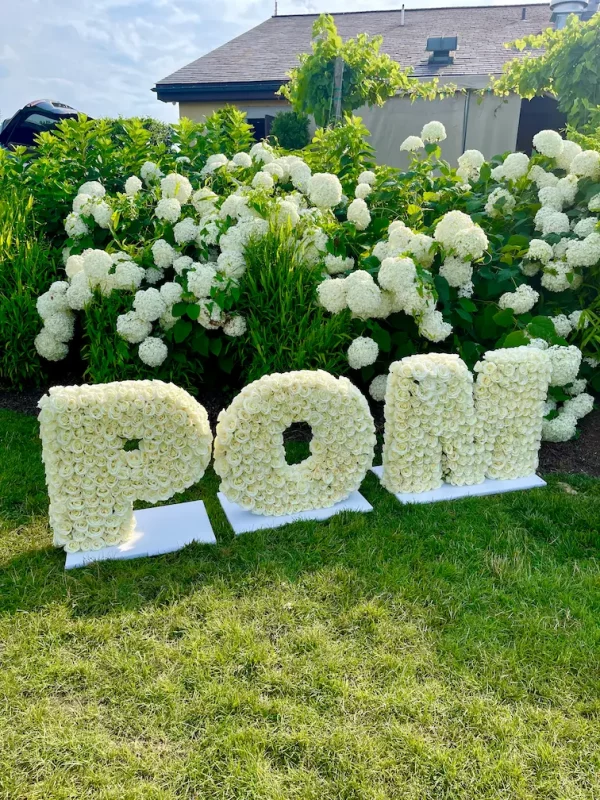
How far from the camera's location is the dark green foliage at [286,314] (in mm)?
3080

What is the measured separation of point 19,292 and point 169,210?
42.4 inches

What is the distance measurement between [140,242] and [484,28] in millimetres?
13214

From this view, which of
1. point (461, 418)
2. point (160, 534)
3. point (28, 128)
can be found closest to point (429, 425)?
point (461, 418)

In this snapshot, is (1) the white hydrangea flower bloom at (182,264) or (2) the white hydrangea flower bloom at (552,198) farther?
(2) the white hydrangea flower bloom at (552,198)

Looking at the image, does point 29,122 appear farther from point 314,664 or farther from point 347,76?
point 314,664

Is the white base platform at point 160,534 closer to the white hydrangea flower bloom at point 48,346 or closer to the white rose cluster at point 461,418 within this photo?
the white rose cluster at point 461,418

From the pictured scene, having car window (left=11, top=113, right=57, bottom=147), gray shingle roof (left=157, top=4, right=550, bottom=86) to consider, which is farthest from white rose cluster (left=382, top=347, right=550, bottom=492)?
car window (left=11, top=113, right=57, bottom=147)

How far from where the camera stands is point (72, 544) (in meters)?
2.24

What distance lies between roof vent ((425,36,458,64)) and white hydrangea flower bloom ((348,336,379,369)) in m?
10.4

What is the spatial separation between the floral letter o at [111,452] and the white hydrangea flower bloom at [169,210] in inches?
58.2

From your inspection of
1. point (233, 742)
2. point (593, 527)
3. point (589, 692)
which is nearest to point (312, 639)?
point (233, 742)

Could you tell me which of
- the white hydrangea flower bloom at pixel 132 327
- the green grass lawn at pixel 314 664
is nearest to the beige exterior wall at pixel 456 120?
the white hydrangea flower bloom at pixel 132 327

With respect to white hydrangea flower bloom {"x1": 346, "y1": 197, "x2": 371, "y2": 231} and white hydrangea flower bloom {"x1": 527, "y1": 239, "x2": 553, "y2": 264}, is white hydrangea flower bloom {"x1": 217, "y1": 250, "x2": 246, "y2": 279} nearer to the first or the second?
white hydrangea flower bloom {"x1": 346, "y1": 197, "x2": 371, "y2": 231}

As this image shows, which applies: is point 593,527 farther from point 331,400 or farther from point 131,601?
point 131,601
